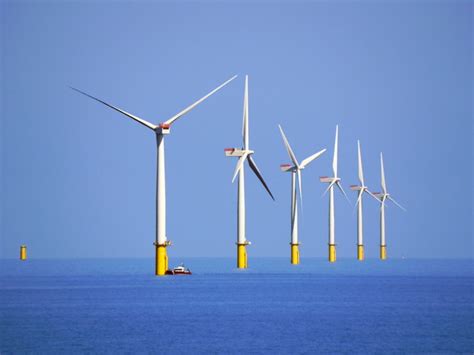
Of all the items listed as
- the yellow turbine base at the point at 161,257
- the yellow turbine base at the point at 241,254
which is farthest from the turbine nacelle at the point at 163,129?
the yellow turbine base at the point at 241,254

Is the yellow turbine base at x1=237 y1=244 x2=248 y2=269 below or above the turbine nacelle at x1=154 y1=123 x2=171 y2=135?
below

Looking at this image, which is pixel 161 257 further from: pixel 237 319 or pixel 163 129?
pixel 237 319

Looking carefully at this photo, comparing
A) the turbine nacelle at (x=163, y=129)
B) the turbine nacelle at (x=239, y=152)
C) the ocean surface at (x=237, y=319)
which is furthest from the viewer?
the turbine nacelle at (x=239, y=152)

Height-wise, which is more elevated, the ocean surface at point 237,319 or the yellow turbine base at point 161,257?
the yellow turbine base at point 161,257

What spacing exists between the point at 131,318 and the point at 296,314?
46.7 feet

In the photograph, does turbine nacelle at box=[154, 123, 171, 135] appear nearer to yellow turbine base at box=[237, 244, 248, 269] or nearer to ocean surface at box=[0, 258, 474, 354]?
ocean surface at box=[0, 258, 474, 354]

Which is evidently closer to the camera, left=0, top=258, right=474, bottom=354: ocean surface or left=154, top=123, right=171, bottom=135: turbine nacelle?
left=0, top=258, right=474, bottom=354: ocean surface

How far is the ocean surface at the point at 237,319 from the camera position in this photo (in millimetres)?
79812

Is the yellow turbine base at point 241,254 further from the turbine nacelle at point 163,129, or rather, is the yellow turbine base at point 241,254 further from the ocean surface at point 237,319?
the turbine nacelle at point 163,129

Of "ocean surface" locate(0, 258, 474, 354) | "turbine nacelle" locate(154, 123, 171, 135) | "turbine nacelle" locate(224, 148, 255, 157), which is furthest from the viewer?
"turbine nacelle" locate(224, 148, 255, 157)

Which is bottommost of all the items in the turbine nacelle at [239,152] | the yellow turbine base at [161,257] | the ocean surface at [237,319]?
the ocean surface at [237,319]

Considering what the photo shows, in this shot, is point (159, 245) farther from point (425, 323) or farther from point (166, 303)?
point (425, 323)

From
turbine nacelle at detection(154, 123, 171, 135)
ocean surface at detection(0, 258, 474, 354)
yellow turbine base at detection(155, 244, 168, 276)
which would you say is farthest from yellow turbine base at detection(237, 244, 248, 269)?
turbine nacelle at detection(154, 123, 171, 135)

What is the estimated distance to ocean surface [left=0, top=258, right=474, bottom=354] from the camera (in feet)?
262
